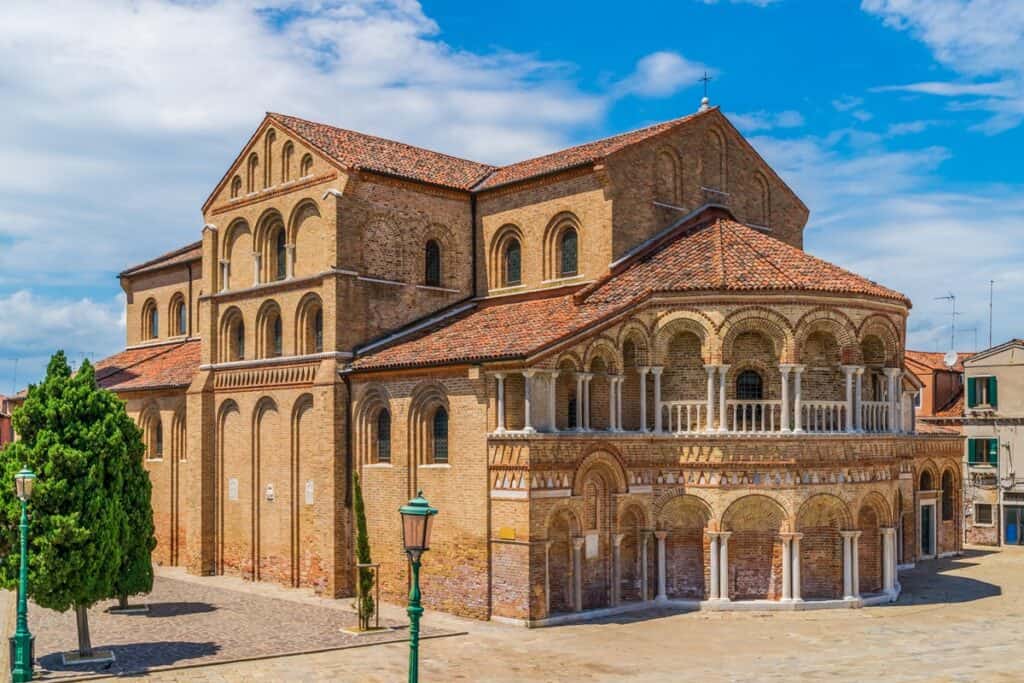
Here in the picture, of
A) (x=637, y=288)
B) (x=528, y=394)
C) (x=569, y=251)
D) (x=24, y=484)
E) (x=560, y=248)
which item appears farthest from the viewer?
(x=560, y=248)

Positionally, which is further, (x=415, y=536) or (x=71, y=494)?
(x=71, y=494)

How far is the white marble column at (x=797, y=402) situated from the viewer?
26.6 meters

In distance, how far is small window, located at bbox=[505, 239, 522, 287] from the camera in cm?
3309

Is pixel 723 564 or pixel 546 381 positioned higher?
pixel 546 381

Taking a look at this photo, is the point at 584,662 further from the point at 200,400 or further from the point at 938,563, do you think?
the point at 938,563

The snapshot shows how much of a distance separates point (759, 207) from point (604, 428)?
1128 cm

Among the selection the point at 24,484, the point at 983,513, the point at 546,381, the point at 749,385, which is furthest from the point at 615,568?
the point at 983,513

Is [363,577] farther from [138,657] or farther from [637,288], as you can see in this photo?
[637,288]

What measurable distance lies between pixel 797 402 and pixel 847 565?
14.4ft

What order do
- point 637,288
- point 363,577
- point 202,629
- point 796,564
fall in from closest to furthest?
point 363,577, point 202,629, point 796,564, point 637,288

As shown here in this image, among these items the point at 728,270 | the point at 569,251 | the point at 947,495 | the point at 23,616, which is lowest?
the point at 947,495

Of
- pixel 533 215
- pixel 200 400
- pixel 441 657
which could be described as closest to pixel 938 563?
pixel 533 215

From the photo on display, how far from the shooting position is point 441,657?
22.0 meters

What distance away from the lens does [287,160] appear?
1310 inches
